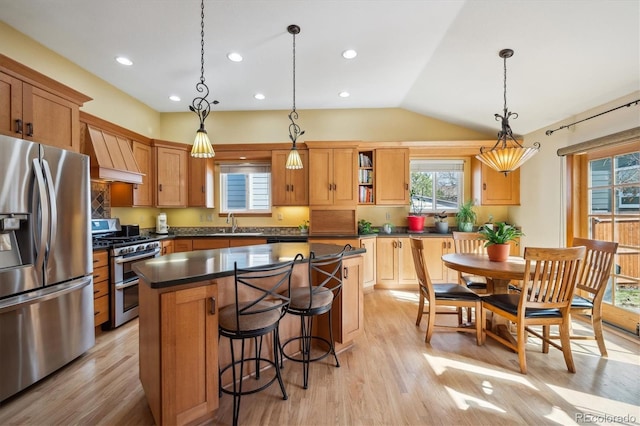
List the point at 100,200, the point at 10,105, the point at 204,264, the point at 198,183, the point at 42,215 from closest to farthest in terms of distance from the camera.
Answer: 1. the point at 204,264
2. the point at 42,215
3. the point at 10,105
4. the point at 100,200
5. the point at 198,183

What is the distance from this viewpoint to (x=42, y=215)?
2.03 metres

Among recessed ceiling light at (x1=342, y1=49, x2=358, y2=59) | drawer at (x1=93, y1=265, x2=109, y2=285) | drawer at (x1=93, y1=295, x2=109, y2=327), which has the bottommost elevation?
drawer at (x1=93, y1=295, x2=109, y2=327)

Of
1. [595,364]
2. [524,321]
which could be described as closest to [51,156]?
[524,321]

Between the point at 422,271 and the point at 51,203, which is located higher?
the point at 51,203

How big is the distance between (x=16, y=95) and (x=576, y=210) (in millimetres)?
5720

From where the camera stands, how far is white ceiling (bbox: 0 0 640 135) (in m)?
2.28

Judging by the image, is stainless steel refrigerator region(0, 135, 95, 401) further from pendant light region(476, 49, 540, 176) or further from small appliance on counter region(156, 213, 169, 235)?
pendant light region(476, 49, 540, 176)

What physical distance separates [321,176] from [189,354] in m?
3.18

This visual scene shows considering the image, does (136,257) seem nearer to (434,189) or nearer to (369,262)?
(369,262)

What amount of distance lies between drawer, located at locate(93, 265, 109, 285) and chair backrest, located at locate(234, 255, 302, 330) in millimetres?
1818

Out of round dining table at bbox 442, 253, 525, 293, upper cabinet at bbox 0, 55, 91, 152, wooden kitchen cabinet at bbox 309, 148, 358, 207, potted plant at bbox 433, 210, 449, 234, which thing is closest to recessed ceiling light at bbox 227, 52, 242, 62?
upper cabinet at bbox 0, 55, 91, 152

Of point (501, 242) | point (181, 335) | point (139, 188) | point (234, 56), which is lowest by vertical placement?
point (181, 335)

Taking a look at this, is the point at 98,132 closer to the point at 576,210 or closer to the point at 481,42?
the point at 481,42

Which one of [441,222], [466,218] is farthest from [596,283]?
[441,222]
